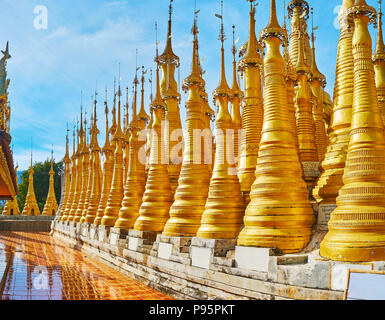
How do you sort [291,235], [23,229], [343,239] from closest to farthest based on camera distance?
1. [343,239]
2. [291,235]
3. [23,229]

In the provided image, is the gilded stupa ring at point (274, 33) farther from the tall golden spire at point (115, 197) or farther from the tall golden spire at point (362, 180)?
the tall golden spire at point (115, 197)

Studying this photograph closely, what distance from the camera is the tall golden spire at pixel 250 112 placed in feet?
34.8

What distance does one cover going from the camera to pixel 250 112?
11344mm

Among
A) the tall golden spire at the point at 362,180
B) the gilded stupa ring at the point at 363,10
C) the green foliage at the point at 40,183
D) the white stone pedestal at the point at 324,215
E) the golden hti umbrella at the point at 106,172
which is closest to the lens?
the tall golden spire at the point at 362,180

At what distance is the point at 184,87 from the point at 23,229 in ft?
86.3

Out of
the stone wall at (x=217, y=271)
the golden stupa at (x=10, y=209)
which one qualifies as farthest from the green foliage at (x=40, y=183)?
the stone wall at (x=217, y=271)

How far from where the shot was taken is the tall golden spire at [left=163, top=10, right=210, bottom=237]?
36.0ft

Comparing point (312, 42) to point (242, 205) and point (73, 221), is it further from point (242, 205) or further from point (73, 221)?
point (73, 221)

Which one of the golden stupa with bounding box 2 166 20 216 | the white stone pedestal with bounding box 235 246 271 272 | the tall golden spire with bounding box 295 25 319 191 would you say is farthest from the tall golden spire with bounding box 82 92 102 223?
the golden stupa with bounding box 2 166 20 216

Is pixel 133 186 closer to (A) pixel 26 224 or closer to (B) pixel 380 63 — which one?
(B) pixel 380 63

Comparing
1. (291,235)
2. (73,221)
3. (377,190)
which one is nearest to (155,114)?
(291,235)

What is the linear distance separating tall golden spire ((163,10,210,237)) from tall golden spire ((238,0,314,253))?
279 centimetres

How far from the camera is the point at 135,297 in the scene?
32.2 ft

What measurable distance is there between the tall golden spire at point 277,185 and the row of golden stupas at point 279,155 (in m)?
0.02
